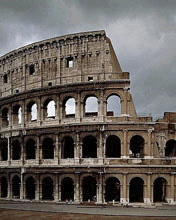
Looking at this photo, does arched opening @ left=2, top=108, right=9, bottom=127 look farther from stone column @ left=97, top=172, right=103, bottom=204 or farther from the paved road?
stone column @ left=97, top=172, right=103, bottom=204

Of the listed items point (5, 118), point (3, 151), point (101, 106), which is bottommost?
point (3, 151)

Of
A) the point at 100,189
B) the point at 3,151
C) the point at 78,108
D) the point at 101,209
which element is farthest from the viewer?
the point at 3,151

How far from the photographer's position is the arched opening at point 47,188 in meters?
30.2

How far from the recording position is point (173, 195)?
2708cm

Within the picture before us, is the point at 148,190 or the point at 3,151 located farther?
the point at 3,151

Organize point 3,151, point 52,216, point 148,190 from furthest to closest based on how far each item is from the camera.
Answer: point 3,151
point 148,190
point 52,216

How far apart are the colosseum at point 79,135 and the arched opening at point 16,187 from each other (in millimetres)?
96

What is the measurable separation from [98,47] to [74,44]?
2398mm

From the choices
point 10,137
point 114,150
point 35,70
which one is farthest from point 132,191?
point 35,70

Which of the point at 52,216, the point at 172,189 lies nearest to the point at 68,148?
the point at 52,216

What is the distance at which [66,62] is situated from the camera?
30391 mm

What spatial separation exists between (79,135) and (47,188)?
22.3 feet

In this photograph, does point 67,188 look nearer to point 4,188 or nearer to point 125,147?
point 4,188

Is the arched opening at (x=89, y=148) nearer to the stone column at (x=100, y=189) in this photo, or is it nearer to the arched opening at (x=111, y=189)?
the arched opening at (x=111, y=189)
